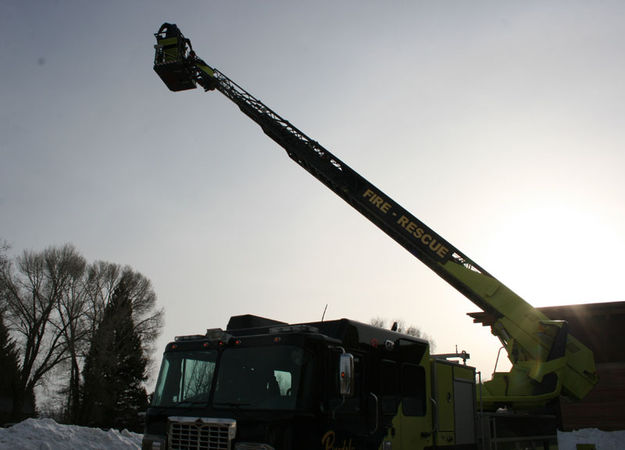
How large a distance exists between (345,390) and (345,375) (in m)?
0.15

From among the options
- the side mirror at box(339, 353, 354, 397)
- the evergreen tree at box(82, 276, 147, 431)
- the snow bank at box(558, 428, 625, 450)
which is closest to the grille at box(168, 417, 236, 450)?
the side mirror at box(339, 353, 354, 397)

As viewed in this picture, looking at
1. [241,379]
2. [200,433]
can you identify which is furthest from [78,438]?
[241,379]

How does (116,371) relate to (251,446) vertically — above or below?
above

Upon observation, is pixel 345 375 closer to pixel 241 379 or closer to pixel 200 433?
pixel 241 379

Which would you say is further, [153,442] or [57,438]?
[57,438]

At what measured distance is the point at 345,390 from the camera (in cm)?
538

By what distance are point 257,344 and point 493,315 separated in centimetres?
737

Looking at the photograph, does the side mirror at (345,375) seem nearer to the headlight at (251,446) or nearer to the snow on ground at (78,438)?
the headlight at (251,446)

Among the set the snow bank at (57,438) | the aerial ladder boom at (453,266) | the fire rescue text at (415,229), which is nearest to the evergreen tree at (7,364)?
the snow bank at (57,438)

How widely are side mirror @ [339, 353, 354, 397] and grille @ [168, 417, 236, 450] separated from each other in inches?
48.6

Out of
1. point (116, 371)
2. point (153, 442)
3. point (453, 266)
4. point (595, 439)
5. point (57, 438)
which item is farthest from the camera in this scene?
point (116, 371)

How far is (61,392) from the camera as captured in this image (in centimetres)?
3488

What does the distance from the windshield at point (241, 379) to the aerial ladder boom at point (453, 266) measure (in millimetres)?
5721

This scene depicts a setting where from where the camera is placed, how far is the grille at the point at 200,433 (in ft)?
18.2
